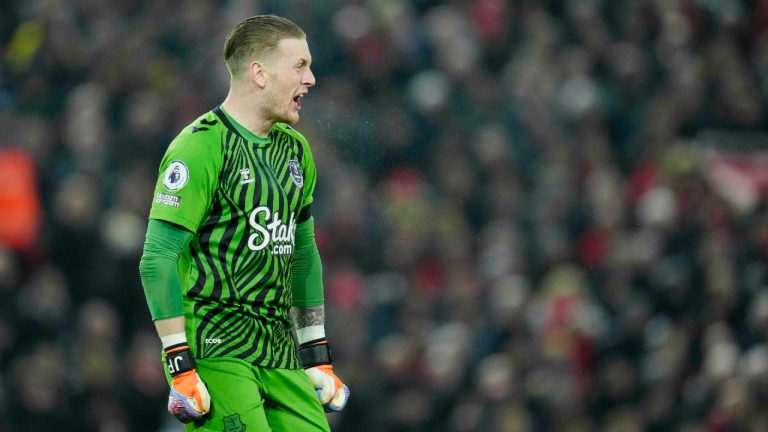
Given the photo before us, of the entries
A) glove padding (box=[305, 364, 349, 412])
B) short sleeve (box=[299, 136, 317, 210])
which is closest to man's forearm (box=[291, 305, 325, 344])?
glove padding (box=[305, 364, 349, 412])

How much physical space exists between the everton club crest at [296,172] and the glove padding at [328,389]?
2.18 feet

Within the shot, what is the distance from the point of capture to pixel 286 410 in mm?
4184

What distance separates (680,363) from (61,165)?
4.79 meters

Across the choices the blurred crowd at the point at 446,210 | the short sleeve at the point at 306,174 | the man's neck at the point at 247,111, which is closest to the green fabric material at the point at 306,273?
the short sleeve at the point at 306,174

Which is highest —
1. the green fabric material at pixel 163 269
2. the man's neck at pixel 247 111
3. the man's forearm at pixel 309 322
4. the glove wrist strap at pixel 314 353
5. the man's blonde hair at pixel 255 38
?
the man's blonde hair at pixel 255 38

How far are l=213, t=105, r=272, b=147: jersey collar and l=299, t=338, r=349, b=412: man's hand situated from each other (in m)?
0.77

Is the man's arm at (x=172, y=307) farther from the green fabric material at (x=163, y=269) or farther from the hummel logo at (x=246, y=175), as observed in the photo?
the hummel logo at (x=246, y=175)

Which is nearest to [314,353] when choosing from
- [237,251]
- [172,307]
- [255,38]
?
[237,251]

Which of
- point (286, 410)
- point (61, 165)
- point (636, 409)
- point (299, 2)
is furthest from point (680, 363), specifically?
point (286, 410)

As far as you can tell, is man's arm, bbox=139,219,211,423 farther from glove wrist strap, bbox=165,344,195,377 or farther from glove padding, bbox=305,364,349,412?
glove padding, bbox=305,364,349,412

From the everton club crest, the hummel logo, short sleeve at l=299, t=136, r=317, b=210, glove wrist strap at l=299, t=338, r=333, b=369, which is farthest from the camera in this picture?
glove wrist strap at l=299, t=338, r=333, b=369

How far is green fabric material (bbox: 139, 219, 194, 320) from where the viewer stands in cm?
396

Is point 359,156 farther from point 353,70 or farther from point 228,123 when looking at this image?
point 228,123

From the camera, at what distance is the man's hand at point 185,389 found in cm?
392
